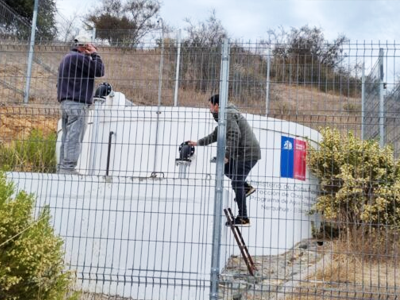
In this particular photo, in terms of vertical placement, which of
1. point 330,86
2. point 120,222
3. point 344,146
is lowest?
point 120,222

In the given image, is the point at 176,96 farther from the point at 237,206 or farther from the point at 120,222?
the point at 120,222

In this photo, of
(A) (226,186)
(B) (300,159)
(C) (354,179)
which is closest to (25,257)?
(A) (226,186)

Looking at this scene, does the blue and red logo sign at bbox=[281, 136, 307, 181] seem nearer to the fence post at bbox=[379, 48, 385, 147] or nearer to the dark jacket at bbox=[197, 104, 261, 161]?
the dark jacket at bbox=[197, 104, 261, 161]

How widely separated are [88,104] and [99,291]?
2368 mm

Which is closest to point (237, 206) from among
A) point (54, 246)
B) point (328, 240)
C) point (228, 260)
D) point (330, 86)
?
point (228, 260)

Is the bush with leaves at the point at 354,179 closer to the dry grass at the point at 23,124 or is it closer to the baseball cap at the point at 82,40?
the baseball cap at the point at 82,40

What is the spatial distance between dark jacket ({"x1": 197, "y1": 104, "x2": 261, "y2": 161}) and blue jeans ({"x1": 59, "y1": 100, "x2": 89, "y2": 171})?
1499 mm

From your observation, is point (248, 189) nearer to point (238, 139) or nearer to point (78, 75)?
point (238, 139)

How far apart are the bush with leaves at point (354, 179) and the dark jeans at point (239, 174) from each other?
2.90 ft

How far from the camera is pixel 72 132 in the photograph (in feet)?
21.5

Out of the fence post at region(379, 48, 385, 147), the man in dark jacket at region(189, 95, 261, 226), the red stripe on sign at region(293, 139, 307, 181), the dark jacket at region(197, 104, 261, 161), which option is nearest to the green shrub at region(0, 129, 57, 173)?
the man in dark jacket at region(189, 95, 261, 226)

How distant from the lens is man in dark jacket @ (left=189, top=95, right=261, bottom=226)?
19.6 feet

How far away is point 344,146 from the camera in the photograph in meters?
6.90

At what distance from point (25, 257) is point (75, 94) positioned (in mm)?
2952
